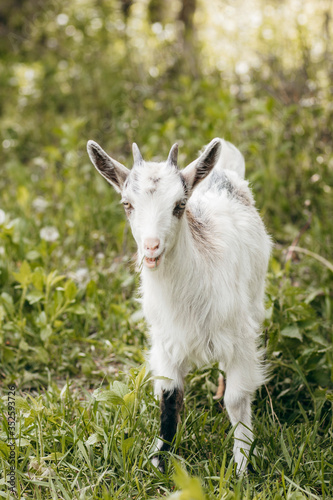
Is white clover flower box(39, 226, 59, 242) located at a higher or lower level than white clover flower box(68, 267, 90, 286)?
higher

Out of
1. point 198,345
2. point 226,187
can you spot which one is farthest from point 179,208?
point 226,187

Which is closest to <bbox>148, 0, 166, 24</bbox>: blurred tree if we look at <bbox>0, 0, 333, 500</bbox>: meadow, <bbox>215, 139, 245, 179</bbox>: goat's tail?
<bbox>0, 0, 333, 500</bbox>: meadow

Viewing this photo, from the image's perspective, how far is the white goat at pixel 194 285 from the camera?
7.50ft

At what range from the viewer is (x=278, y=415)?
9.59 feet

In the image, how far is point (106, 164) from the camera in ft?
8.01

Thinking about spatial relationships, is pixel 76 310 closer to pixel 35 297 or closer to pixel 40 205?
pixel 35 297

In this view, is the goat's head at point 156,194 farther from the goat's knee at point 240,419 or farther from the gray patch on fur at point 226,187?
the goat's knee at point 240,419

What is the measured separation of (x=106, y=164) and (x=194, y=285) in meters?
0.68

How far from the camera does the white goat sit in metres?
2.29

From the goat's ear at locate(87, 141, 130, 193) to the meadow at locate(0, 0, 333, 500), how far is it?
733 millimetres

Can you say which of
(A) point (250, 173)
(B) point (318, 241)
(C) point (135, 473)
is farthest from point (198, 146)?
(C) point (135, 473)

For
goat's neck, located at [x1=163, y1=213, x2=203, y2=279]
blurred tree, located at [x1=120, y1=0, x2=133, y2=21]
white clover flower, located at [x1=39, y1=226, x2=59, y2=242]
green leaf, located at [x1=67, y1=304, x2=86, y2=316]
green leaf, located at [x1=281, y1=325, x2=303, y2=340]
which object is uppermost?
blurred tree, located at [x1=120, y1=0, x2=133, y2=21]

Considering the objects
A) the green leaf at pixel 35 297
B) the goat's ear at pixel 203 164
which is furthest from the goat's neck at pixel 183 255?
the green leaf at pixel 35 297

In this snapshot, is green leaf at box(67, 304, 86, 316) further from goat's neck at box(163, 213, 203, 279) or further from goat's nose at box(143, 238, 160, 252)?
goat's nose at box(143, 238, 160, 252)
